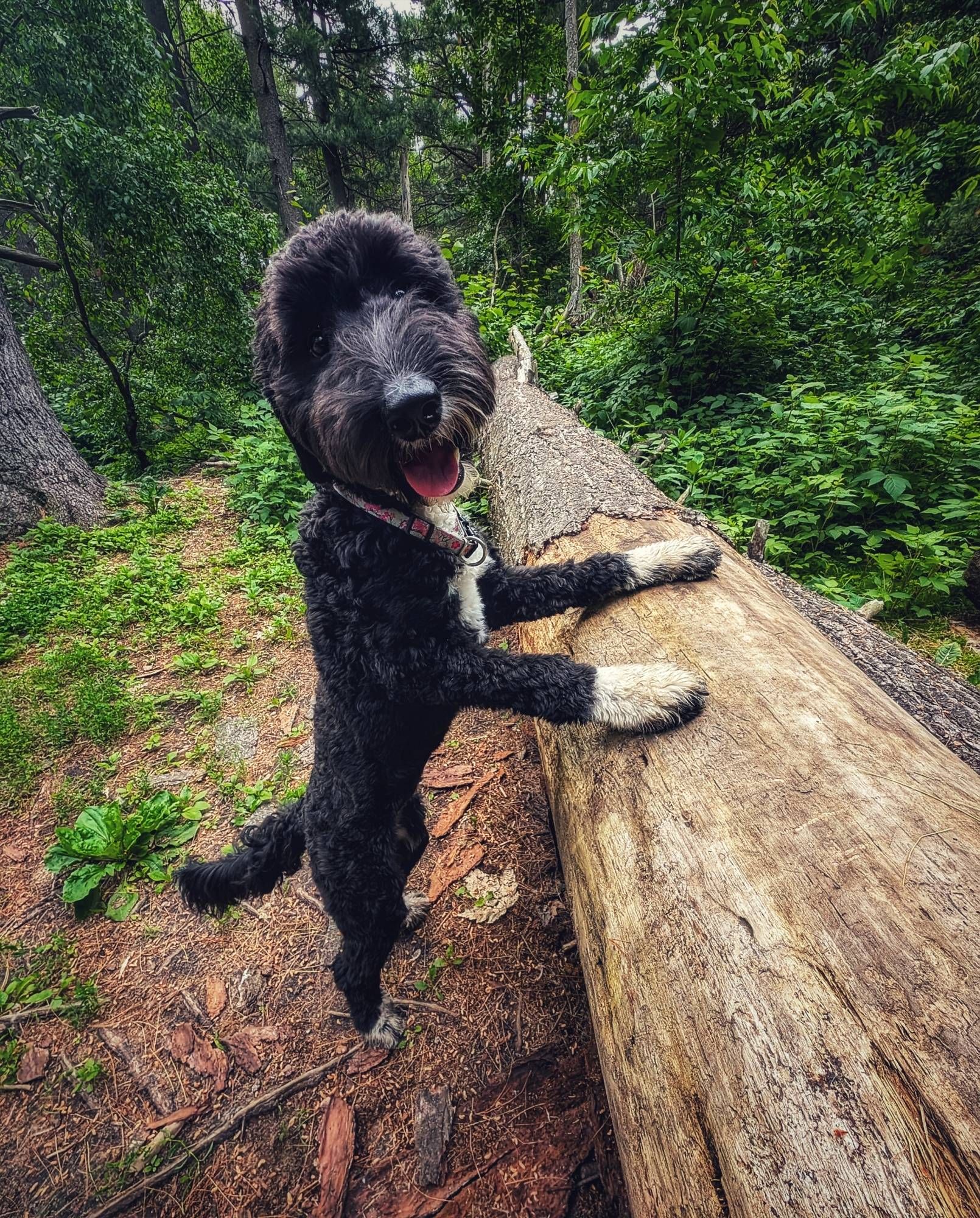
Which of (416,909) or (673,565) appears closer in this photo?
(673,565)

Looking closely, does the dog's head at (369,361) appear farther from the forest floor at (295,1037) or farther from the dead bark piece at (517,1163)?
the dead bark piece at (517,1163)

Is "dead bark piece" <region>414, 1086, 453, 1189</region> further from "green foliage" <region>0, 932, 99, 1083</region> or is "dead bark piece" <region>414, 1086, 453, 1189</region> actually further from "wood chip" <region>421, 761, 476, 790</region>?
"green foliage" <region>0, 932, 99, 1083</region>

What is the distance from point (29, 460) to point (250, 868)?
7.29m

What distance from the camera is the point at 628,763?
1.85 meters

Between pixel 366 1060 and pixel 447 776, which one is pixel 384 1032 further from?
pixel 447 776

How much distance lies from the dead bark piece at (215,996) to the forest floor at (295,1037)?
0.04 ft

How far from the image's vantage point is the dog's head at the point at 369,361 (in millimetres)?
1838

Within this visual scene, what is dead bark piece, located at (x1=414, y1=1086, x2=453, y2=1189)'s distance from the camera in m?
2.02

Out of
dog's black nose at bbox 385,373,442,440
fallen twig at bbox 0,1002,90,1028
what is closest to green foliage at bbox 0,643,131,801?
fallen twig at bbox 0,1002,90,1028

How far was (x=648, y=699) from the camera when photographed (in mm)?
1850

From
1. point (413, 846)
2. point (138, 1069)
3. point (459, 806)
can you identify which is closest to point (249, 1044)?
point (138, 1069)

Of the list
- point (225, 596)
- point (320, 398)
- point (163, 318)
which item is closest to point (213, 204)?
point (163, 318)

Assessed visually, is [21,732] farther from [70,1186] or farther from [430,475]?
[430,475]

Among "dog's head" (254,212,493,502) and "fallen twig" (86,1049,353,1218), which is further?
"fallen twig" (86,1049,353,1218)
